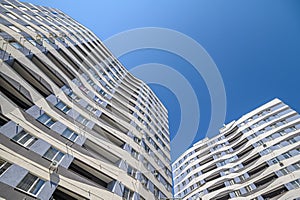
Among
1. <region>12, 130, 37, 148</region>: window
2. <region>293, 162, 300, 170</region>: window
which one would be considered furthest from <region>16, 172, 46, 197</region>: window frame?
<region>293, 162, 300, 170</region>: window

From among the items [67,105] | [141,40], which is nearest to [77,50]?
[141,40]

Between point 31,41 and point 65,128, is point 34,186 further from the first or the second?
point 31,41

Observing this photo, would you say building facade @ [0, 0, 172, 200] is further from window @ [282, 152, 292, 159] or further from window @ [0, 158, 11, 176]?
window @ [282, 152, 292, 159]

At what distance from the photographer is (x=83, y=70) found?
24.3m

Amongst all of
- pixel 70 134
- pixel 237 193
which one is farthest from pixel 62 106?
pixel 237 193

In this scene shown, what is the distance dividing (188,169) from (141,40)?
31.3 m

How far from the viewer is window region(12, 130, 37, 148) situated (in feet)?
37.4

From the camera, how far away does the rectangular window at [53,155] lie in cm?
1247

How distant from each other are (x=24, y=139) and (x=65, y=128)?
363 cm

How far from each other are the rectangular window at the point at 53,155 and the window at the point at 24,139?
1.16 metres

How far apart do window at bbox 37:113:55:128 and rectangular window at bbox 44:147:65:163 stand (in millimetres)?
2069

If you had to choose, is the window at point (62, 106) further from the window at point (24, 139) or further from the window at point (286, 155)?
the window at point (286, 155)

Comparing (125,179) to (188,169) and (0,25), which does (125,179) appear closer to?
(0,25)

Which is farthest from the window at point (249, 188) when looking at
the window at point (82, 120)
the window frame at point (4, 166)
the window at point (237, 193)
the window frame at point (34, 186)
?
the window frame at point (4, 166)
